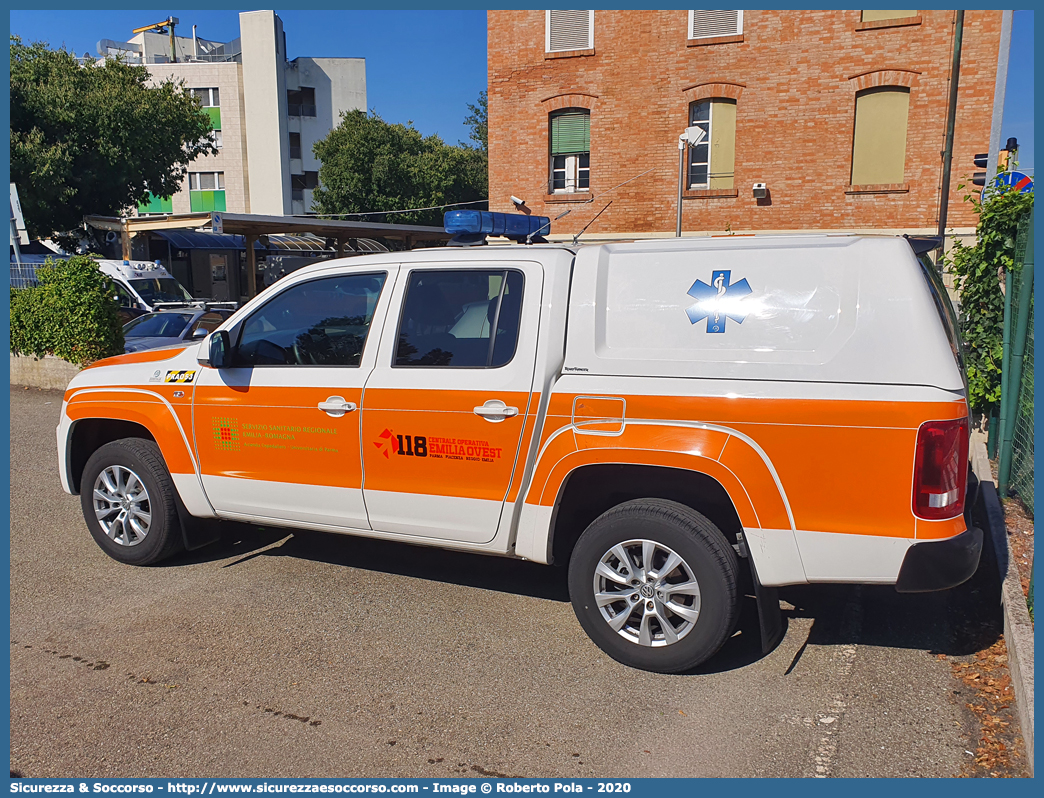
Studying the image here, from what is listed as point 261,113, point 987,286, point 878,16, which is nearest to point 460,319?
point 987,286

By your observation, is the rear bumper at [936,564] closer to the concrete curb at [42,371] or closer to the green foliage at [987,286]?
the green foliage at [987,286]

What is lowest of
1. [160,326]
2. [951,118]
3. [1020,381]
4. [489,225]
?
[160,326]

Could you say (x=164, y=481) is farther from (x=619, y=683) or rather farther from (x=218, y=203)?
(x=218, y=203)

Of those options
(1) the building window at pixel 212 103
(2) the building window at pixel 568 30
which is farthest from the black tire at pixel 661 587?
(1) the building window at pixel 212 103

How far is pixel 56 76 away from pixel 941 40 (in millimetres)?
26602

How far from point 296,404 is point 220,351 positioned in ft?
1.93

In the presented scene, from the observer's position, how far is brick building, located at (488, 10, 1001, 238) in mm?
19703

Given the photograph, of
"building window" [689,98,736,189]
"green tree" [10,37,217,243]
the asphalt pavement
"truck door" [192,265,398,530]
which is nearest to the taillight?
the asphalt pavement

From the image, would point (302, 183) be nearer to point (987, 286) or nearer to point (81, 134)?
point (81, 134)

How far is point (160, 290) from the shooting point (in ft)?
62.6

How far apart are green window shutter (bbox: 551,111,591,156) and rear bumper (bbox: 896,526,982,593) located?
20.6 meters

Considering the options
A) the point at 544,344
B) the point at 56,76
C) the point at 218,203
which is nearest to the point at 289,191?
the point at 218,203

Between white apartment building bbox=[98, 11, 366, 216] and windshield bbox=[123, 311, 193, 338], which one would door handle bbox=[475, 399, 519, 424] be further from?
white apartment building bbox=[98, 11, 366, 216]

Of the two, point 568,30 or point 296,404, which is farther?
point 568,30
